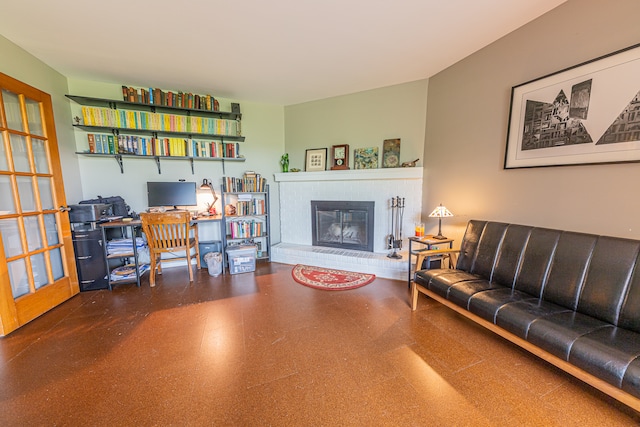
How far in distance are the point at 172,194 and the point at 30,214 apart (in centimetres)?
125

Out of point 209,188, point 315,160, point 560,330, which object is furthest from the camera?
point 315,160

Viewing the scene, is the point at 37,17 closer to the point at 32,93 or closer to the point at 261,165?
the point at 32,93

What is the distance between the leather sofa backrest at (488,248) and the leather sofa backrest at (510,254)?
32 mm

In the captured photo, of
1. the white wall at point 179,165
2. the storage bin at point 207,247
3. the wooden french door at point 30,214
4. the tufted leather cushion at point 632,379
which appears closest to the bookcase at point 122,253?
the wooden french door at point 30,214

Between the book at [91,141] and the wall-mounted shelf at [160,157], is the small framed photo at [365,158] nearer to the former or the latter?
the wall-mounted shelf at [160,157]

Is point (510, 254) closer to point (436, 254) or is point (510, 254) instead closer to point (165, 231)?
point (436, 254)

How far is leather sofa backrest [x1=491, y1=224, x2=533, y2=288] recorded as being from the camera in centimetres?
187

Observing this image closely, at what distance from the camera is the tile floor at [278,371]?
1.21 m

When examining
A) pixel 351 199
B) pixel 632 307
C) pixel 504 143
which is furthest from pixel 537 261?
pixel 351 199

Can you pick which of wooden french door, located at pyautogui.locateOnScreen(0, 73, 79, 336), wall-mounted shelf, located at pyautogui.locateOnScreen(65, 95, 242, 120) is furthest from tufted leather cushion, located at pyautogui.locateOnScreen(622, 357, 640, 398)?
wall-mounted shelf, located at pyautogui.locateOnScreen(65, 95, 242, 120)

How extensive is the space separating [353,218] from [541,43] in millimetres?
2486

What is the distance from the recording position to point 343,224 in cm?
357

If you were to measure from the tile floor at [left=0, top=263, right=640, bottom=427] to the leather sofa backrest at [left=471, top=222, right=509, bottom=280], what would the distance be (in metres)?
0.47

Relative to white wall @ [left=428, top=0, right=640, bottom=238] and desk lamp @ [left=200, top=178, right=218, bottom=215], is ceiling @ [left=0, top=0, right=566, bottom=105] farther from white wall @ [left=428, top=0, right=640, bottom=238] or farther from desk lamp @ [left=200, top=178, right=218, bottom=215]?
desk lamp @ [left=200, top=178, right=218, bottom=215]
